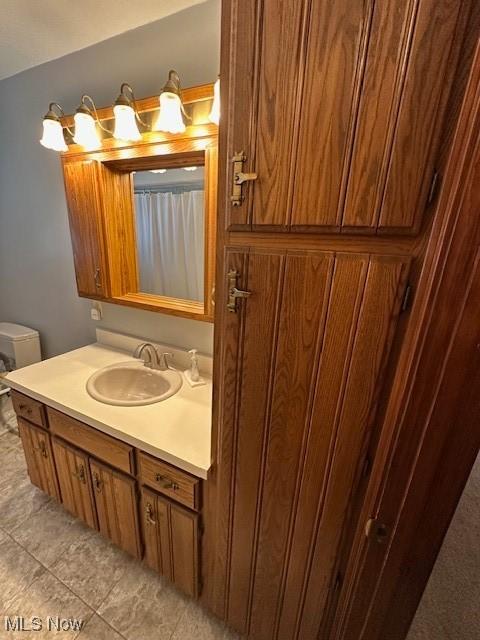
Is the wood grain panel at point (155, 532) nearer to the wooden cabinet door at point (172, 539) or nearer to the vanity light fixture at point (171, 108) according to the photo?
the wooden cabinet door at point (172, 539)

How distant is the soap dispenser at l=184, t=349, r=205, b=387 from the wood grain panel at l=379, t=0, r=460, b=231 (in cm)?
106

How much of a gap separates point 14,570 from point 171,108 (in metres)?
2.16

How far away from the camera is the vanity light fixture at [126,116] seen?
1091 mm

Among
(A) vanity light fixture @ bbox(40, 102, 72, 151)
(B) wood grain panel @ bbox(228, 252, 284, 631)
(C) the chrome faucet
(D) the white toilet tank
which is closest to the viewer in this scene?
(B) wood grain panel @ bbox(228, 252, 284, 631)

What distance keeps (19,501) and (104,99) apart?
2.30 m

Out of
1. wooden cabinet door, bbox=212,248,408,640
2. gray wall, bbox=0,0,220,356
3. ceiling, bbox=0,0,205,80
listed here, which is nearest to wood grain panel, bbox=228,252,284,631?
wooden cabinet door, bbox=212,248,408,640

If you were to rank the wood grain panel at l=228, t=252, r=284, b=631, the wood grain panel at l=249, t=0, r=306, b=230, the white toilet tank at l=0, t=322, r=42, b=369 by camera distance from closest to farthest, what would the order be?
the wood grain panel at l=249, t=0, r=306, b=230, the wood grain panel at l=228, t=252, r=284, b=631, the white toilet tank at l=0, t=322, r=42, b=369

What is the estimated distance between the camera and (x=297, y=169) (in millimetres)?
544

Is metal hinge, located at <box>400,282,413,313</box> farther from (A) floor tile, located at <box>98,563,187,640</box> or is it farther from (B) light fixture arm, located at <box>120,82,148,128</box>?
(A) floor tile, located at <box>98,563,187,640</box>

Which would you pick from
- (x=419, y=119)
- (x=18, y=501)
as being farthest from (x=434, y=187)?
(x=18, y=501)

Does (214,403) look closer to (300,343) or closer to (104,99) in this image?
(300,343)

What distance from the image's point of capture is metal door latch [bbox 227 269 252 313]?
65 centimetres

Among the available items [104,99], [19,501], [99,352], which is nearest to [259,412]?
[99,352]

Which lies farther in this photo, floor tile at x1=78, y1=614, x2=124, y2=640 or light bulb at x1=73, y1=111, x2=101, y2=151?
light bulb at x1=73, y1=111, x2=101, y2=151
